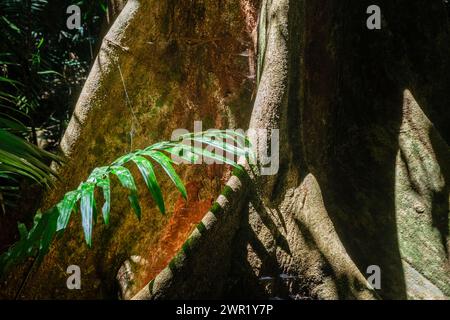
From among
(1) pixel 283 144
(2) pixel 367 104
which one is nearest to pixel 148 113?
(1) pixel 283 144

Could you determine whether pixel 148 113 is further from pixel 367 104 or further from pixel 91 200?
pixel 367 104

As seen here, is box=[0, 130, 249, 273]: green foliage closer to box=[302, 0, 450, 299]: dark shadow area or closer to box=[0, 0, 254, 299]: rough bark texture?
box=[0, 0, 254, 299]: rough bark texture

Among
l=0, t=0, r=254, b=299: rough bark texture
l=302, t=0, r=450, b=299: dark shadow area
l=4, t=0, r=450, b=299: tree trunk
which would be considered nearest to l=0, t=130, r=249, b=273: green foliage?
l=4, t=0, r=450, b=299: tree trunk

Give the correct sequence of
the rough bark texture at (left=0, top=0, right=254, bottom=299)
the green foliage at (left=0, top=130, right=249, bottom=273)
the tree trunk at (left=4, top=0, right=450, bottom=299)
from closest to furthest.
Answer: the green foliage at (left=0, top=130, right=249, bottom=273) → the tree trunk at (left=4, top=0, right=450, bottom=299) → the rough bark texture at (left=0, top=0, right=254, bottom=299)

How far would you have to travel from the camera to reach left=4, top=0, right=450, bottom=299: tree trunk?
2.20 m

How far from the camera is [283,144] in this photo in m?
2.25

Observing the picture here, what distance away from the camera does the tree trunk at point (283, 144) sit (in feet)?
7.20

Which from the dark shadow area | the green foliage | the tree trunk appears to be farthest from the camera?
the dark shadow area

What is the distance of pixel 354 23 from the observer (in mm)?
2828

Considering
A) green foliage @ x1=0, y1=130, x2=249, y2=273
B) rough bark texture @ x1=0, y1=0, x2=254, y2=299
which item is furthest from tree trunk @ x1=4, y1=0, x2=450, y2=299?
green foliage @ x1=0, y1=130, x2=249, y2=273

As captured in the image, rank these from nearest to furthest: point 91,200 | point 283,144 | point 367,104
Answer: point 91,200
point 283,144
point 367,104

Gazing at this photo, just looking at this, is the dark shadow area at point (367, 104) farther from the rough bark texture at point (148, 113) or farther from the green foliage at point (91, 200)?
the green foliage at point (91, 200)

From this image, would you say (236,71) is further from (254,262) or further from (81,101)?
(254,262)

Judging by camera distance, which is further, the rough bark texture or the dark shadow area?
the dark shadow area
